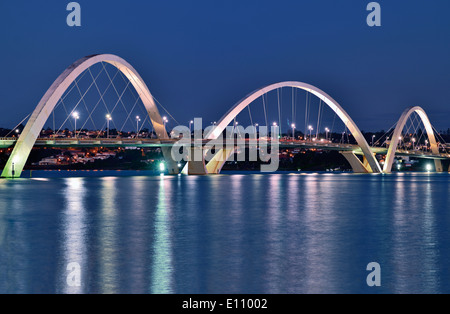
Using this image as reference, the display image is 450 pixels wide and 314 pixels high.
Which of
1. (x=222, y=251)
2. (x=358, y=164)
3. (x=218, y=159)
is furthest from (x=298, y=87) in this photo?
(x=222, y=251)

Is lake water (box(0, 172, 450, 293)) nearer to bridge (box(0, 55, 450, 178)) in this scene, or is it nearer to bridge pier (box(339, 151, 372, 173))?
bridge (box(0, 55, 450, 178))

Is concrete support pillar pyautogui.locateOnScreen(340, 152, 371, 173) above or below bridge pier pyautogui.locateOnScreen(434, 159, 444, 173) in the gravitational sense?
above

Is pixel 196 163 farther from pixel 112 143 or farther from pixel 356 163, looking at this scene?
pixel 356 163

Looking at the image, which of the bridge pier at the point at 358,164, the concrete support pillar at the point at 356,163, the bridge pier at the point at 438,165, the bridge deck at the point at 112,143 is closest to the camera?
the bridge deck at the point at 112,143

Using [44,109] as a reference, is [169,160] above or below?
below

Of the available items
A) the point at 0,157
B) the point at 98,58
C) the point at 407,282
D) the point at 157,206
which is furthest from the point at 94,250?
the point at 0,157

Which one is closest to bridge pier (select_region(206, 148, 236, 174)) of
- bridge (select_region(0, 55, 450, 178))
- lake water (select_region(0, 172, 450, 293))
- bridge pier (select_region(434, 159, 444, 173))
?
bridge (select_region(0, 55, 450, 178))

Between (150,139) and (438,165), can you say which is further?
(438,165)

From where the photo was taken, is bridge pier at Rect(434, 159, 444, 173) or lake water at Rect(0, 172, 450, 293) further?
bridge pier at Rect(434, 159, 444, 173)

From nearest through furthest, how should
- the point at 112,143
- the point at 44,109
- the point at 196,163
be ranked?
1. the point at 44,109
2. the point at 112,143
3. the point at 196,163

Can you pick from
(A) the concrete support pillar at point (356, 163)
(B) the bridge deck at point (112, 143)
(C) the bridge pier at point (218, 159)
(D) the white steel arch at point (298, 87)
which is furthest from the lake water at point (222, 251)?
(A) the concrete support pillar at point (356, 163)

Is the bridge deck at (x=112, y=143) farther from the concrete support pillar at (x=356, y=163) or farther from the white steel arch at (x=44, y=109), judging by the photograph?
the concrete support pillar at (x=356, y=163)
